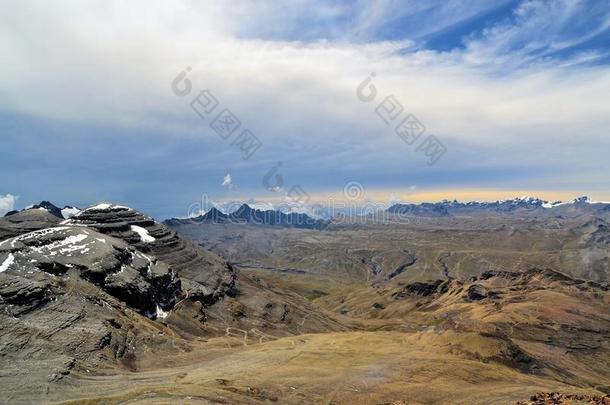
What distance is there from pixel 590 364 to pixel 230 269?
137710 millimetres

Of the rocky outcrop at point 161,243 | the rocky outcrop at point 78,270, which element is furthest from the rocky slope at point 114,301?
the rocky outcrop at point 161,243

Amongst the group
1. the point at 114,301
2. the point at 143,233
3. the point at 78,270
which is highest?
the point at 143,233

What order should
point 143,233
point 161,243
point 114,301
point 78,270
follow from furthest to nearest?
point 161,243 → point 143,233 → point 78,270 → point 114,301

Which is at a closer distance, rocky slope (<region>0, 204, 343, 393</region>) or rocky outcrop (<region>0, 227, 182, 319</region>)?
rocky slope (<region>0, 204, 343, 393</region>)

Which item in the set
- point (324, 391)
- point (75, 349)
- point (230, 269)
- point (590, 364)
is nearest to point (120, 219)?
point (230, 269)

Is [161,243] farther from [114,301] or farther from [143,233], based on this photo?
[114,301]

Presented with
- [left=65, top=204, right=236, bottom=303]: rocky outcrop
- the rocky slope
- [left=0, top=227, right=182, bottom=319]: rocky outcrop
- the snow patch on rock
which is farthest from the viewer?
the snow patch on rock

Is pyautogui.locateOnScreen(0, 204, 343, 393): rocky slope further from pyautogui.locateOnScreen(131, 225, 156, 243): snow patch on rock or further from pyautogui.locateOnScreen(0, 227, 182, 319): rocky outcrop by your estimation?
pyautogui.locateOnScreen(131, 225, 156, 243): snow patch on rock

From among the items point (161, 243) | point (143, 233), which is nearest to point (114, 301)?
point (161, 243)

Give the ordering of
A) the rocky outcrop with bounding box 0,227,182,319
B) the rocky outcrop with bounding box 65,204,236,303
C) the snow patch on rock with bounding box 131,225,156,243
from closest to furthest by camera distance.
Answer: the rocky outcrop with bounding box 0,227,182,319 < the rocky outcrop with bounding box 65,204,236,303 < the snow patch on rock with bounding box 131,225,156,243

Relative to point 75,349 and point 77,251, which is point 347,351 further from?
point 77,251

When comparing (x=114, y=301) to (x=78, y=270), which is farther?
(x=78, y=270)

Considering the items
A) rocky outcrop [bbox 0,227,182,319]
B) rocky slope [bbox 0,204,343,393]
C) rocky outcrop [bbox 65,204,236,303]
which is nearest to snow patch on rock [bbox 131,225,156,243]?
rocky outcrop [bbox 65,204,236,303]

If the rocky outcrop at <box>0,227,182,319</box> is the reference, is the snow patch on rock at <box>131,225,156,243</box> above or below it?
above
